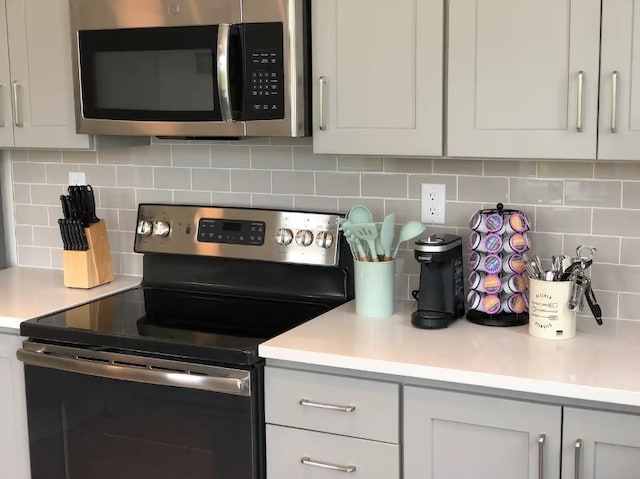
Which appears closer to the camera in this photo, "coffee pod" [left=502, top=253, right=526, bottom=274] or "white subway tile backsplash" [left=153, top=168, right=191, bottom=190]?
"coffee pod" [left=502, top=253, right=526, bottom=274]

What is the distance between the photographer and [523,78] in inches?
86.4

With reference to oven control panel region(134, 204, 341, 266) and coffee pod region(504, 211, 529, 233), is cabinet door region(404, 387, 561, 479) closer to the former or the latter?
coffee pod region(504, 211, 529, 233)

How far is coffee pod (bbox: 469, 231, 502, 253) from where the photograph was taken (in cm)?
242

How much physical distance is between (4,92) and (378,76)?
133 cm

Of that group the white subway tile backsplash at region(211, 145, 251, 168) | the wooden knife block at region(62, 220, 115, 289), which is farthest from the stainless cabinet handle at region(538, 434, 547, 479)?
the wooden knife block at region(62, 220, 115, 289)

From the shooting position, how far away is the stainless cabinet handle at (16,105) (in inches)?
114

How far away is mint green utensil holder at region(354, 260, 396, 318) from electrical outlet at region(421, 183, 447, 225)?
23cm

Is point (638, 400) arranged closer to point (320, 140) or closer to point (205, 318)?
point (320, 140)

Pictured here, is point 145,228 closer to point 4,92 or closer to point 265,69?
point 4,92

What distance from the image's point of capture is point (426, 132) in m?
2.32

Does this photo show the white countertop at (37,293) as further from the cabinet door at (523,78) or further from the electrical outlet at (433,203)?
the cabinet door at (523,78)

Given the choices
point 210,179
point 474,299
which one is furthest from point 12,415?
point 474,299

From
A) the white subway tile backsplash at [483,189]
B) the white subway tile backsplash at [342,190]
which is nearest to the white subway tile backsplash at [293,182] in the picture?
the white subway tile backsplash at [342,190]

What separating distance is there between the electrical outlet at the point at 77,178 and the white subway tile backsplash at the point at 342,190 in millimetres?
23
